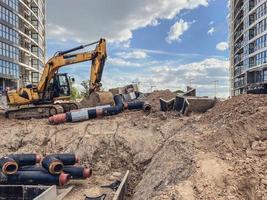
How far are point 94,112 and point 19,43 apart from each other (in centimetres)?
4186

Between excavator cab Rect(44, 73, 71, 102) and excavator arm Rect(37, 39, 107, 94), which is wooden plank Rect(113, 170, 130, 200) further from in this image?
excavator cab Rect(44, 73, 71, 102)

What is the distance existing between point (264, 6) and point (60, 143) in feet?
154

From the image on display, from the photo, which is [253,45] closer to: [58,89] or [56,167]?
[58,89]

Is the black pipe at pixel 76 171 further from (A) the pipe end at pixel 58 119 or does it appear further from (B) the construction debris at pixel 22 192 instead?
(A) the pipe end at pixel 58 119

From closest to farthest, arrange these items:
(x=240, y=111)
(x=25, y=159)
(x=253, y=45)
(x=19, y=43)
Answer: (x=240, y=111) < (x=25, y=159) < (x=19, y=43) < (x=253, y=45)

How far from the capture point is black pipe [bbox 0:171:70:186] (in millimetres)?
12164

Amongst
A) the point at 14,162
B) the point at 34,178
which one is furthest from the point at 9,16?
the point at 34,178

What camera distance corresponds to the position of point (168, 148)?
1179 cm

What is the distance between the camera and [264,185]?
24.3 feet

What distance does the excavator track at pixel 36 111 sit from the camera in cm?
2169

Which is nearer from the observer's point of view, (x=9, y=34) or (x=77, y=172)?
(x=77, y=172)

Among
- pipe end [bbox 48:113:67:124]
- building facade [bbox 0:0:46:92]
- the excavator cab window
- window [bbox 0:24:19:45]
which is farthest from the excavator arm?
window [bbox 0:24:19:45]

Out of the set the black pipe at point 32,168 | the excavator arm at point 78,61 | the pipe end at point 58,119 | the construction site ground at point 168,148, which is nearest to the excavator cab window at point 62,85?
the excavator arm at point 78,61

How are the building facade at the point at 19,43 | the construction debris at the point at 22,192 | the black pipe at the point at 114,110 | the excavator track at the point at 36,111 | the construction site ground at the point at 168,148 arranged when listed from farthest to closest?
1. the building facade at the point at 19,43
2. the excavator track at the point at 36,111
3. the black pipe at the point at 114,110
4. the construction debris at the point at 22,192
5. the construction site ground at the point at 168,148
